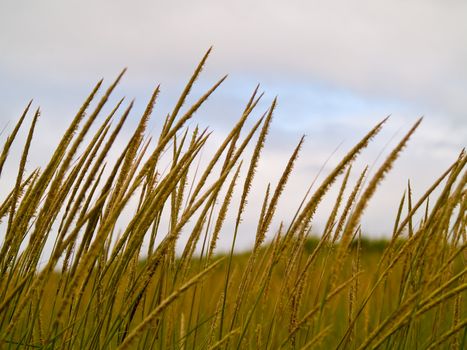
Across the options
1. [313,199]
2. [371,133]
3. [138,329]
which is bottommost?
[138,329]

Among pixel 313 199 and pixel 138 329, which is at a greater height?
pixel 313 199

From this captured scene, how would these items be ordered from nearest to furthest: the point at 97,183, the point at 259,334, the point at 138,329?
the point at 138,329
the point at 97,183
the point at 259,334

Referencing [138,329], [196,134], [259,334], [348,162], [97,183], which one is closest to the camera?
[138,329]

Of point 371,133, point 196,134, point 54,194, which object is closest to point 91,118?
point 54,194

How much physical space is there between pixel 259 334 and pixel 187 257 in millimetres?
354

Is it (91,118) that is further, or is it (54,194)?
(54,194)

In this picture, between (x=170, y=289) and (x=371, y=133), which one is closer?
(x=371, y=133)

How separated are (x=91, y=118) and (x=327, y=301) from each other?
0.64 meters

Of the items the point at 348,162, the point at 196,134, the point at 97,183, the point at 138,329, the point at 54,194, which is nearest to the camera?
the point at 138,329

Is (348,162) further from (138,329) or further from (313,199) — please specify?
(138,329)

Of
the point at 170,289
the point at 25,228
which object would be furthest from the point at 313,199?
the point at 25,228

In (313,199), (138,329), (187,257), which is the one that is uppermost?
(313,199)

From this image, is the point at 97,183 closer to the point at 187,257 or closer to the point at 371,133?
the point at 187,257

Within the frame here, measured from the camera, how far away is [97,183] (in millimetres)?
1487
